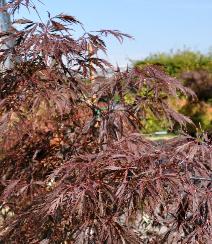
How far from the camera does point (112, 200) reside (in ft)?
7.07

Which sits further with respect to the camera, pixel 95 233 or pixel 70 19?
pixel 70 19

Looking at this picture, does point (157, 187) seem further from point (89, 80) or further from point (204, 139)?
point (89, 80)

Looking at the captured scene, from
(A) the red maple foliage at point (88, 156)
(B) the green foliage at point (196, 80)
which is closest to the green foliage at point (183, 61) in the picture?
(B) the green foliage at point (196, 80)

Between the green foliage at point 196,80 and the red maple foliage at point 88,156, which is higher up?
the red maple foliage at point 88,156

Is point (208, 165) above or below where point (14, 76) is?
below

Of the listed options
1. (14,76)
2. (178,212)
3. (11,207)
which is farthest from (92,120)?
(178,212)

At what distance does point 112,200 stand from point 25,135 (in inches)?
42.8

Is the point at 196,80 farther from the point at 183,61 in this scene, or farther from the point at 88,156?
the point at 88,156

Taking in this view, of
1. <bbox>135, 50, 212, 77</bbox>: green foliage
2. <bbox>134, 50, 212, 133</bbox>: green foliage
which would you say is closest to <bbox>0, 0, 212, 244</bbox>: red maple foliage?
<bbox>134, 50, 212, 133</bbox>: green foliage

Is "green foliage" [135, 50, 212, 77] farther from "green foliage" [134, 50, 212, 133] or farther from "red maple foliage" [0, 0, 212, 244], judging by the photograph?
"red maple foliage" [0, 0, 212, 244]

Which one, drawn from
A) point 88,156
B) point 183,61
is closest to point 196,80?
point 183,61

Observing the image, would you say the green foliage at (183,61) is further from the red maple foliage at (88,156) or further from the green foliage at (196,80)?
the red maple foliage at (88,156)

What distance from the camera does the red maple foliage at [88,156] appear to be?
207 cm

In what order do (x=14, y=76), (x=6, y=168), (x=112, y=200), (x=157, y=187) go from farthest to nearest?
(x=6, y=168)
(x=14, y=76)
(x=112, y=200)
(x=157, y=187)
